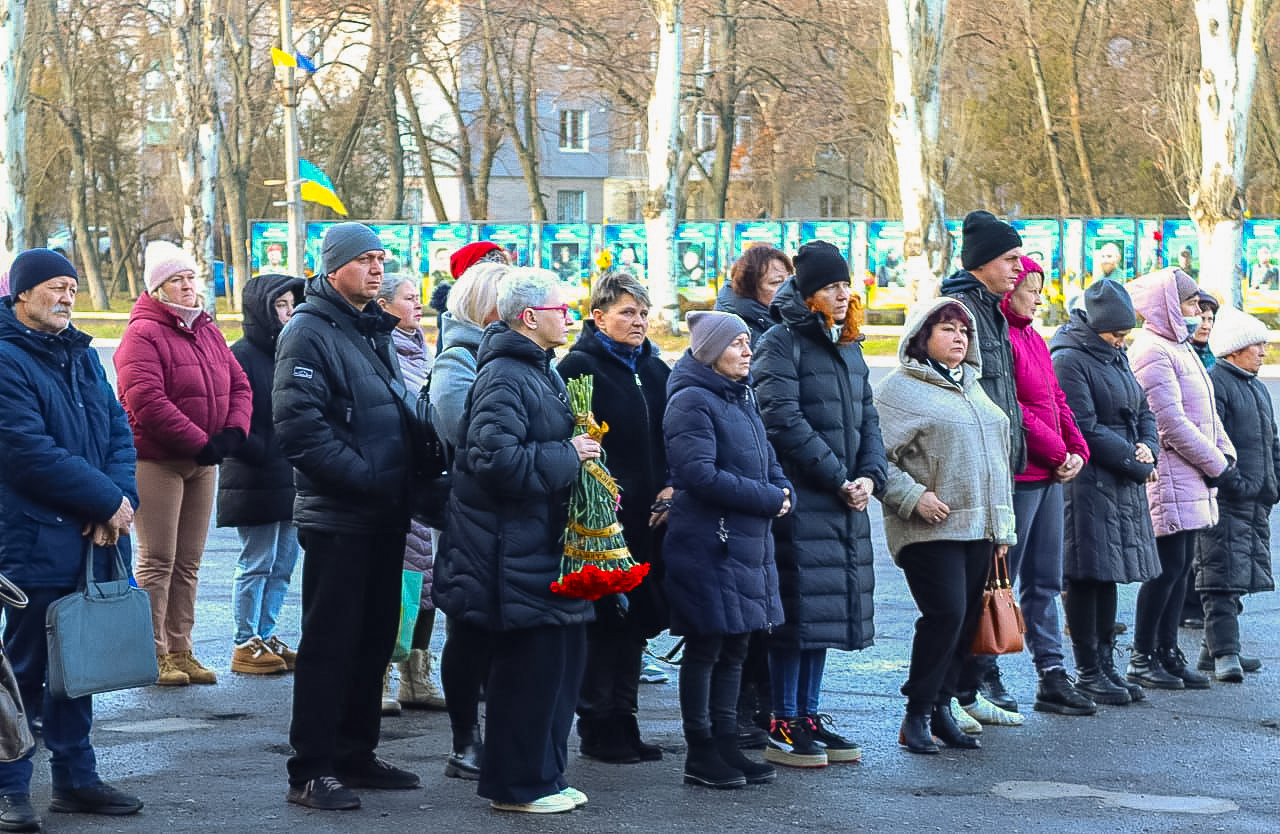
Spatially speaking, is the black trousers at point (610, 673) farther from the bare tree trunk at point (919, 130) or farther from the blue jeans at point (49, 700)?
the bare tree trunk at point (919, 130)

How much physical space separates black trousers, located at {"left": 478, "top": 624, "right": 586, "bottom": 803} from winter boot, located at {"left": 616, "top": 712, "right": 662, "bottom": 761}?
872 mm

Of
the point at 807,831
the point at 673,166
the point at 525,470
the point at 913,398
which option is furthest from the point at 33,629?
the point at 673,166

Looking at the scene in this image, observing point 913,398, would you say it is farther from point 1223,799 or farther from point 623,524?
point 1223,799

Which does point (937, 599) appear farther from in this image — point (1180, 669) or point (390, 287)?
point (390, 287)

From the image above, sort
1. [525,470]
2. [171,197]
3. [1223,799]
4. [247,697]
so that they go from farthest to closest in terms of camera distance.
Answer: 1. [171,197]
2. [247,697]
3. [1223,799]
4. [525,470]

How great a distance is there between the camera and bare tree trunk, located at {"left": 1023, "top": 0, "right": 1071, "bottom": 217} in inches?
1812

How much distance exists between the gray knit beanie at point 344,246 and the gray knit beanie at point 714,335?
1.20 meters

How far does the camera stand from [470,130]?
2248 inches

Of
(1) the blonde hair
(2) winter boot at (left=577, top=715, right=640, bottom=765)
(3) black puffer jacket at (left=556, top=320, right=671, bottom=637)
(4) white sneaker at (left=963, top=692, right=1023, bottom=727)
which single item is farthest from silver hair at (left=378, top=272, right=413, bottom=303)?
(4) white sneaker at (left=963, top=692, right=1023, bottom=727)

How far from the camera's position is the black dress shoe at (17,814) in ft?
18.6

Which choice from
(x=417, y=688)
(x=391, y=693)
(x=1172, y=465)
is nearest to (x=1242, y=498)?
(x=1172, y=465)

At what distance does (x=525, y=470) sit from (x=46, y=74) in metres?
50.8

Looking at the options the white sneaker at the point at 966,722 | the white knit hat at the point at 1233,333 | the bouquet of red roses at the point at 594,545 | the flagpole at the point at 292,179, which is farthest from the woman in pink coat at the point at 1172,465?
the flagpole at the point at 292,179

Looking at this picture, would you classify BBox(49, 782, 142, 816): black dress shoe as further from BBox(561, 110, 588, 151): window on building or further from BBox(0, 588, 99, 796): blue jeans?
BBox(561, 110, 588, 151): window on building
